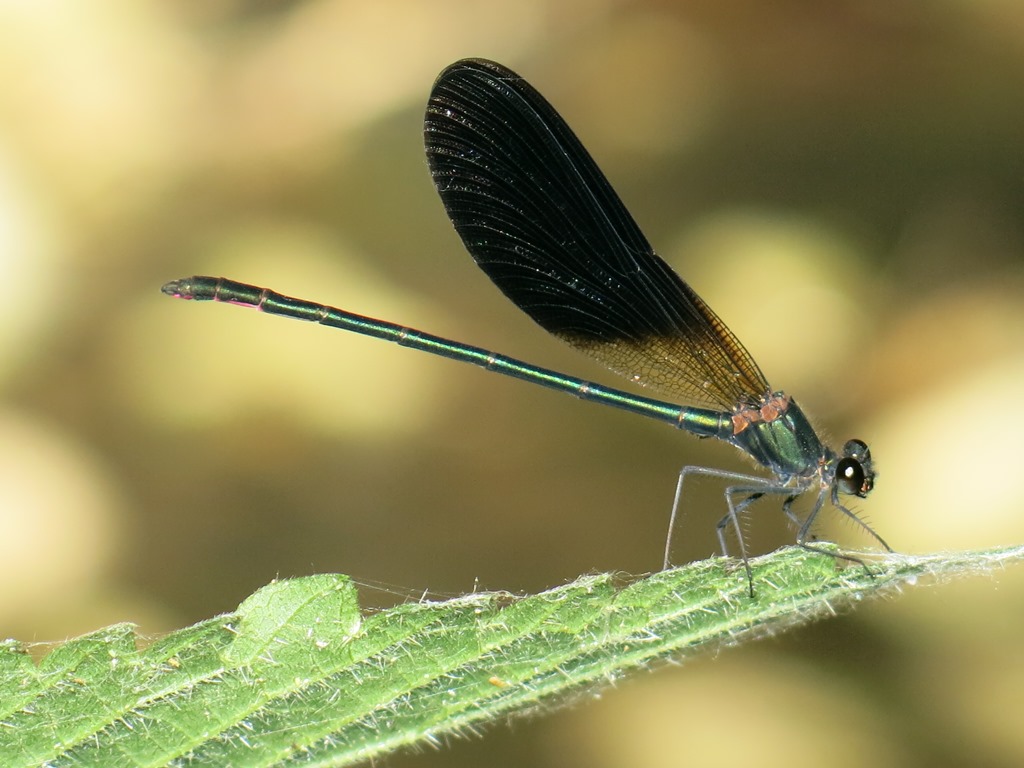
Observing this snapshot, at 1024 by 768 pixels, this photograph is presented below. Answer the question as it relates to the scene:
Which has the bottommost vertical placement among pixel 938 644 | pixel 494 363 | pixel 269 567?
pixel 269 567

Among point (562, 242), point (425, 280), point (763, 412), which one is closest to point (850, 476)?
point (763, 412)

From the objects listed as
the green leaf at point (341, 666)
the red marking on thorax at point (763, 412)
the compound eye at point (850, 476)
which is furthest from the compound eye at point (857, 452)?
the green leaf at point (341, 666)

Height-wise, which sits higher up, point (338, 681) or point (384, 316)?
point (384, 316)

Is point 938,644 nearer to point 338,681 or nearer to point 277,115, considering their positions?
point 338,681

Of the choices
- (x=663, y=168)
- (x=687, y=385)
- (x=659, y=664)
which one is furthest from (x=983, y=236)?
(x=659, y=664)

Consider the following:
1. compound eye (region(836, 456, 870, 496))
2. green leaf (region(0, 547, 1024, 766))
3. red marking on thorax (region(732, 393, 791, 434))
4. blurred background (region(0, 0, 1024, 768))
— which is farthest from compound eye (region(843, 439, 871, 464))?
green leaf (region(0, 547, 1024, 766))

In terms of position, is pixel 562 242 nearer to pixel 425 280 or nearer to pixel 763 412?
pixel 763 412

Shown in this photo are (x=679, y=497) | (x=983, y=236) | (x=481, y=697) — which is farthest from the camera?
(x=983, y=236)
